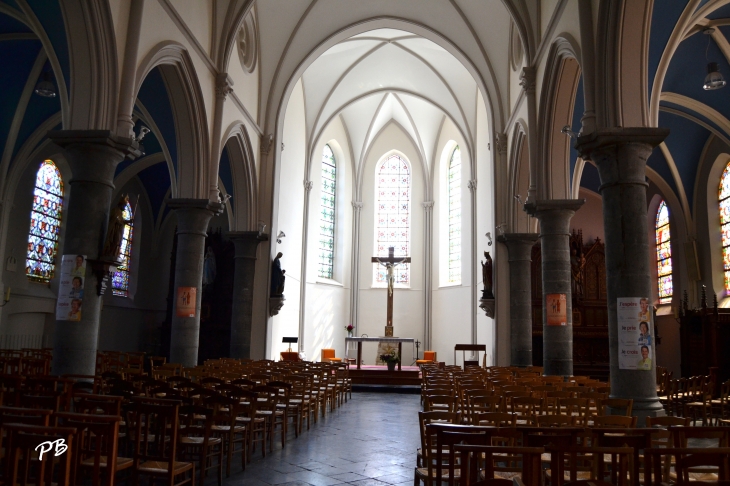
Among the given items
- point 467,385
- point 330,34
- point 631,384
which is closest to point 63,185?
point 330,34

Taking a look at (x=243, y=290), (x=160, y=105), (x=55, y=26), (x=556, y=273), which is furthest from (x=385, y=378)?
(x=55, y=26)

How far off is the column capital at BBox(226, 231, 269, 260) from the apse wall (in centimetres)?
651

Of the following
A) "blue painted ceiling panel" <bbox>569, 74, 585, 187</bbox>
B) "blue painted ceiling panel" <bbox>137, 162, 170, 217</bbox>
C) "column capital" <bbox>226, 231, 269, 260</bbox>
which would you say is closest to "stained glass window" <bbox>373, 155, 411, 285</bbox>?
"blue painted ceiling panel" <bbox>137, 162, 170, 217</bbox>

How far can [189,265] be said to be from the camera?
14.6m

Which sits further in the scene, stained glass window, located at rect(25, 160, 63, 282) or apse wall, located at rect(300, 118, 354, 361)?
apse wall, located at rect(300, 118, 354, 361)

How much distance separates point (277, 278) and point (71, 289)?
9514mm

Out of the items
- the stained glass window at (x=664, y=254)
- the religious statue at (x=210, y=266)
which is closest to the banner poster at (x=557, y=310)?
the stained glass window at (x=664, y=254)

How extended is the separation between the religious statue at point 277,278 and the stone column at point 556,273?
8.45m

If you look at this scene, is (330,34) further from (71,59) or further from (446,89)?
(71,59)

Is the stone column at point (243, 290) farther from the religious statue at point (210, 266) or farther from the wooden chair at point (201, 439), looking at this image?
the wooden chair at point (201, 439)

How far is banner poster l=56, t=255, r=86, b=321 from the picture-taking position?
9.70 metres

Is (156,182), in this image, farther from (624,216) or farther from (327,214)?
(624,216)

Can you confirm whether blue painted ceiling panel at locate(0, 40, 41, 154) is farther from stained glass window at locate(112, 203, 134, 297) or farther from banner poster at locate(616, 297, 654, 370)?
banner poster at locate(616, 297, 654, 370)

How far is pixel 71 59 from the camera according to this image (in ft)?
33.5
